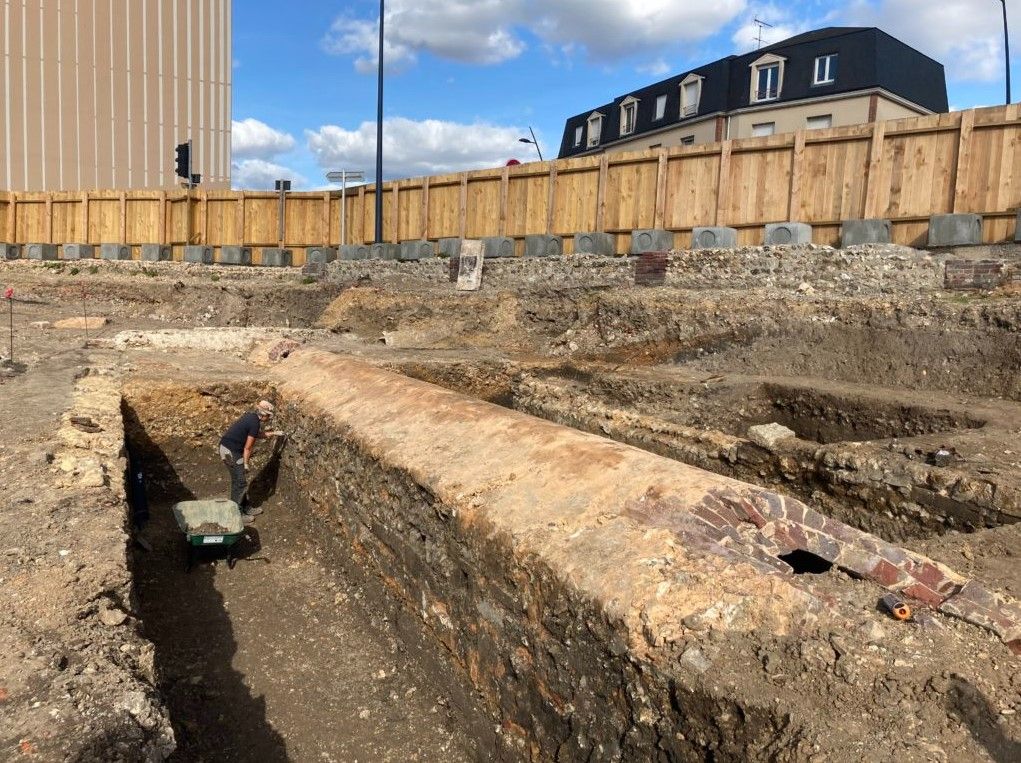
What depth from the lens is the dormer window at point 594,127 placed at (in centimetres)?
3472

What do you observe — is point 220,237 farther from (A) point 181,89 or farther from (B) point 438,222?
(A) point 181,89

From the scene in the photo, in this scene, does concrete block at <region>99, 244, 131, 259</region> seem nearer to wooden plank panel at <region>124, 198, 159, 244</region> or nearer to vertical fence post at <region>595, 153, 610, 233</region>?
wooden plank panel at <region>124, 198, 159, 244</region>

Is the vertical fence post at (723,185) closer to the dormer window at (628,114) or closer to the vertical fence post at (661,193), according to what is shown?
the vertical fence post at (661,193)

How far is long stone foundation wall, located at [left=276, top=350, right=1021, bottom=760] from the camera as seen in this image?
271 cm

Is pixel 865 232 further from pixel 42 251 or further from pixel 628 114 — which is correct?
pixel 628 114

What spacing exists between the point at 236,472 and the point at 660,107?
28.3 m

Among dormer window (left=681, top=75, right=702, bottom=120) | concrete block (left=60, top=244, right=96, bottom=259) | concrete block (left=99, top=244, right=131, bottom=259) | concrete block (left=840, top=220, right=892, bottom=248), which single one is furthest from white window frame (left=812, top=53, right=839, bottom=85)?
concrete block (left=60, top=244, right=96, bottom=259)

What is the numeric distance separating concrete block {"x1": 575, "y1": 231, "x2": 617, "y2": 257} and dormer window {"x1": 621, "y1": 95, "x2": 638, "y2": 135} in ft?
68.6

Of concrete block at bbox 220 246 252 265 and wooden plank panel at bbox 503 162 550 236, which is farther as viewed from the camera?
concrete block at bbox 220 246 252 265

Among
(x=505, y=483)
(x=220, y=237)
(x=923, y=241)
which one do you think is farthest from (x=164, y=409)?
(x=220, y=237)

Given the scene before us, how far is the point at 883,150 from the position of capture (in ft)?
35.6

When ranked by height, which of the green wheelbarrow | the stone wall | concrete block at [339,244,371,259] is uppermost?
concrete block at [339,244,371,259]

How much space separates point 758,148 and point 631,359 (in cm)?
432

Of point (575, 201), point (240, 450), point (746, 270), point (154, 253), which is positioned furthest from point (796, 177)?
point (154, 253)
